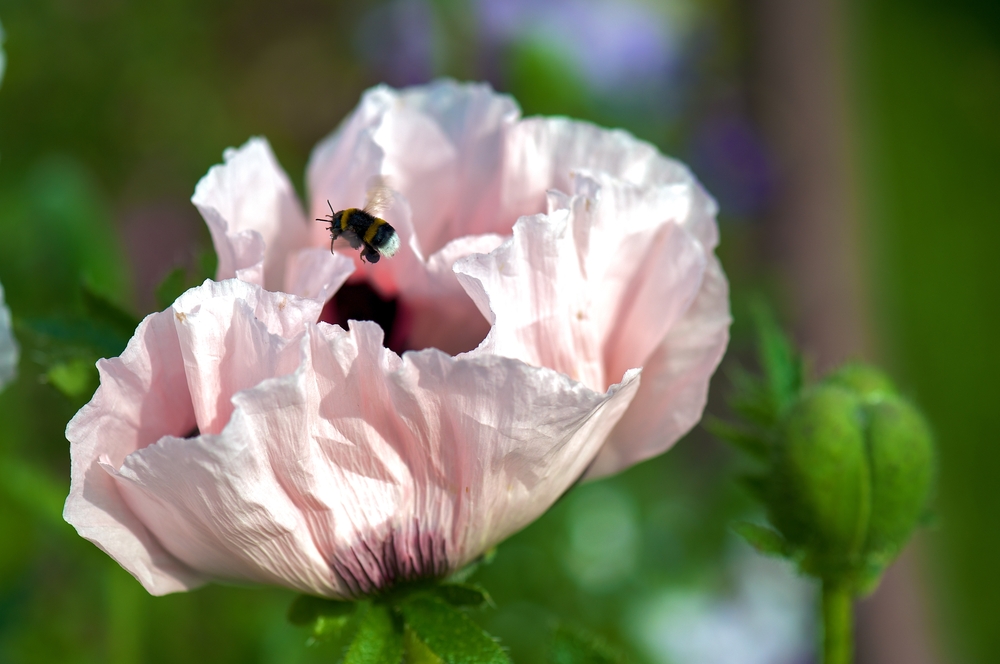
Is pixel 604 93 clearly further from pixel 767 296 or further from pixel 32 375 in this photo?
pixel 32 375

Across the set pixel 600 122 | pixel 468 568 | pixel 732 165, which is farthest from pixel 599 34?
pixel 468 568

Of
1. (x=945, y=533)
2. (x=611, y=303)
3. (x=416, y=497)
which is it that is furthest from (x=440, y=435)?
(x=945, y=533)

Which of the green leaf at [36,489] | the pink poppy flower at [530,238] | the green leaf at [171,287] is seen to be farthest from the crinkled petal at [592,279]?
the green leaf at [36,489]

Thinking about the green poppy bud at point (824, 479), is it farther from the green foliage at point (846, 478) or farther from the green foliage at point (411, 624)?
the green foliage at point (411, 624)

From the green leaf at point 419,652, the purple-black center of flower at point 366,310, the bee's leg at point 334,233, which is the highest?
the bee's leg at point 334,233

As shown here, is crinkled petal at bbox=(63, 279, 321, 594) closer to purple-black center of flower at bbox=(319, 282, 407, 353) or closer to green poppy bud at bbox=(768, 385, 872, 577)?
purple-black center of flower at bbox=(319, 282, 407, 353)

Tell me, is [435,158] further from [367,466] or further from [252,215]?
[367,466]

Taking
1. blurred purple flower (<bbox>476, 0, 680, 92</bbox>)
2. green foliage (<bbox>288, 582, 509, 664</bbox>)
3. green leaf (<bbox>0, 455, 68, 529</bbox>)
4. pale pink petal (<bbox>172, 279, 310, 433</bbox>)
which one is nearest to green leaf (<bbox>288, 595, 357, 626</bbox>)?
green foliage (<bbox>288, 582, 509, 664</bbox>)

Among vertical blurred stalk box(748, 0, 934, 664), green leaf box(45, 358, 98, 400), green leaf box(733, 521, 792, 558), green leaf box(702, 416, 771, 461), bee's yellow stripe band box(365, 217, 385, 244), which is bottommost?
vertical blurred stalk box(748, 0, 934, 664)
